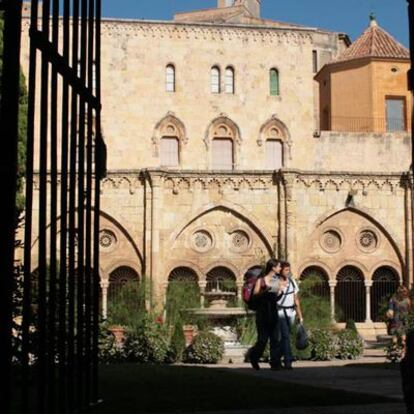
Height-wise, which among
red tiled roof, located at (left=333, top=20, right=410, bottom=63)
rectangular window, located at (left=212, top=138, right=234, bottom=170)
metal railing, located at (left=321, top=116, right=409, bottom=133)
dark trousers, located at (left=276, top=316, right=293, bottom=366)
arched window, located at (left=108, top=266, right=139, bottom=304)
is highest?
red tiled roof, located at (left=333, top=20, right=410, bottom=63)

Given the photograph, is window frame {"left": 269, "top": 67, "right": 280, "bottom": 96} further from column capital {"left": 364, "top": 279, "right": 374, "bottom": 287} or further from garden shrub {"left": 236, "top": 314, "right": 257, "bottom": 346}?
garden shrub {"left": 236, "top": 314, "right": 257, "bottom": 346}

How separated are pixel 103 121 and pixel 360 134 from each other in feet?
36.9

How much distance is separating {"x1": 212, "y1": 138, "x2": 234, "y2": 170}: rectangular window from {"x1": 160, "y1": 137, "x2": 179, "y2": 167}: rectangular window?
66.2 inches

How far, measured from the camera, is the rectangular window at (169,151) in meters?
38.3

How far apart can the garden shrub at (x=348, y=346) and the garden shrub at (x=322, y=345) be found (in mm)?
163

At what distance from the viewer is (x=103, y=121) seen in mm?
37906

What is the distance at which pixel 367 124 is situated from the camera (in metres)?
42.1

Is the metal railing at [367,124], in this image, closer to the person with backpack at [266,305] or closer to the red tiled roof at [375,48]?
the red tiled roof at [375,48]

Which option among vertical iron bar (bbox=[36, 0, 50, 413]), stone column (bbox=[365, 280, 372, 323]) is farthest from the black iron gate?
stone column (bbox=[365, 280, 372, 323])

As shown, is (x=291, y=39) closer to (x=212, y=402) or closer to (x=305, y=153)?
(x=305, y=153)

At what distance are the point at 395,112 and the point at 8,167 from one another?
3963cm

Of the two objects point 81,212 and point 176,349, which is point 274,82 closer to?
point 176,349

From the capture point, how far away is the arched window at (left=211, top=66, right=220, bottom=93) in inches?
1528

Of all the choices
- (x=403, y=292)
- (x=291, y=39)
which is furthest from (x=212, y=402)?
(x=291, y=39)
